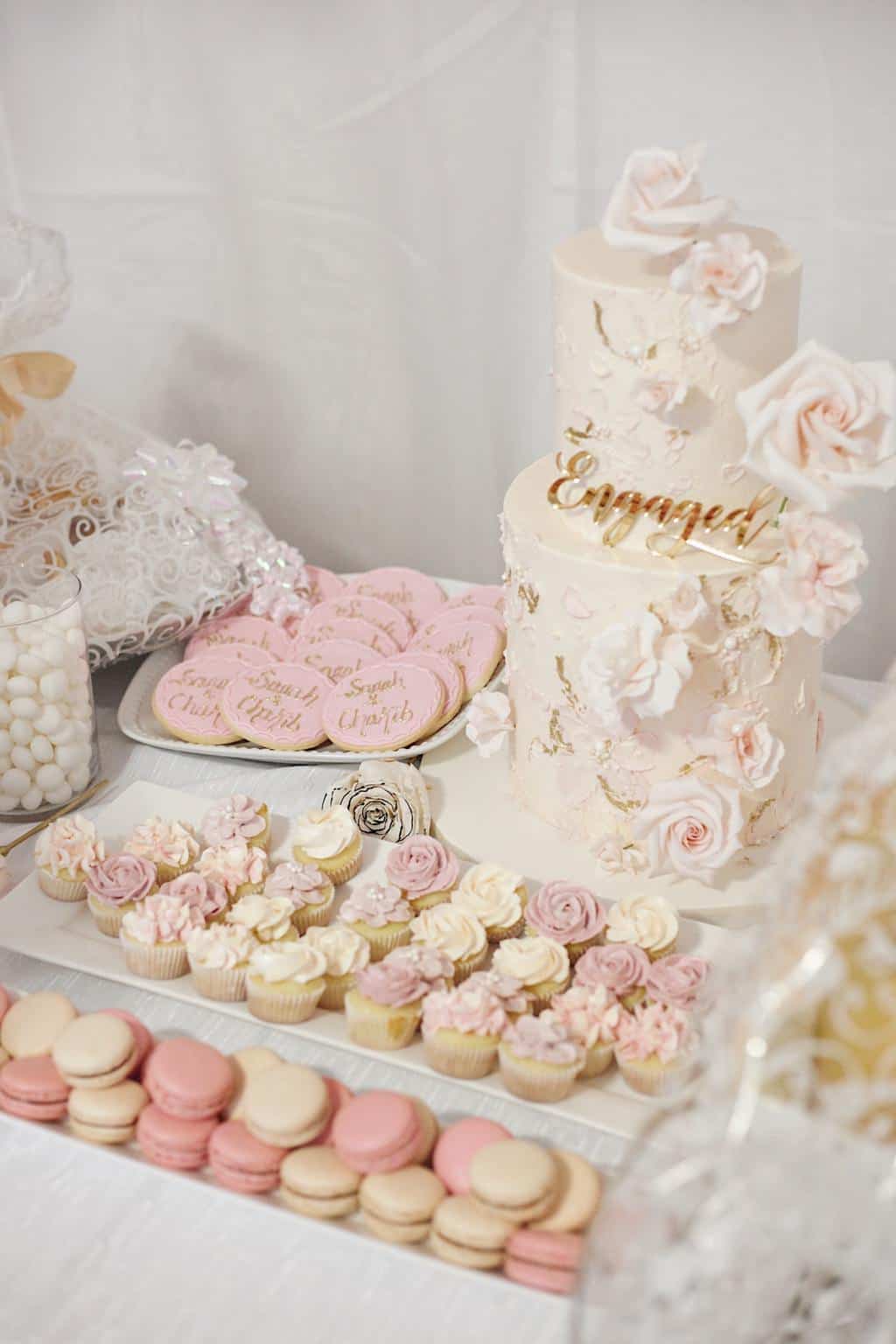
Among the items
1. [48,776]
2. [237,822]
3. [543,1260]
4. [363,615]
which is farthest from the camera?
[363,615]

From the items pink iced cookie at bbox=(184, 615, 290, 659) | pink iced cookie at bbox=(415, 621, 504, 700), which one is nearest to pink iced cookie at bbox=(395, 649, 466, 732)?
pink iced cookie at bbox=(415, 621, 504, 700)

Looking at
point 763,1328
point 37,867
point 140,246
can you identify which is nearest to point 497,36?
point 140,246

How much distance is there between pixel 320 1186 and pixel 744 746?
406 mm

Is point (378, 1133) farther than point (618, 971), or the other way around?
point (618, 971)

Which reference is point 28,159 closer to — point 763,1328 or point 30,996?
point 30,996

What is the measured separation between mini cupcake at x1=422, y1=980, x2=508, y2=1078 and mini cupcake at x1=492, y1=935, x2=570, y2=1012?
30mm

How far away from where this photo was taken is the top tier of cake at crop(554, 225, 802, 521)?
2.82 feet

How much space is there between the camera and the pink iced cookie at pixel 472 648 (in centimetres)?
120

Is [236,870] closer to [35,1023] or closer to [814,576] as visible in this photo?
[35,1023]

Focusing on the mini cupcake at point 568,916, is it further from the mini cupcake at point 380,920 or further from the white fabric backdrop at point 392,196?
the white fabric backdrop at point 392,196

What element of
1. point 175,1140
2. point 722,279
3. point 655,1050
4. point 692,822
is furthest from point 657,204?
point 175,1140

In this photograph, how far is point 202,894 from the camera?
930 mm

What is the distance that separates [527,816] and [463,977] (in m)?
0.20

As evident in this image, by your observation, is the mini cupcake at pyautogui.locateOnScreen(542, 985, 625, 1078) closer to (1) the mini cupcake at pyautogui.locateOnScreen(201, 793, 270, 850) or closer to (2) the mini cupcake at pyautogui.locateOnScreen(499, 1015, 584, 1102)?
(2) the mini cupcake at pyautogui.locateOnScreen(499, 1015, 584, 1102)
